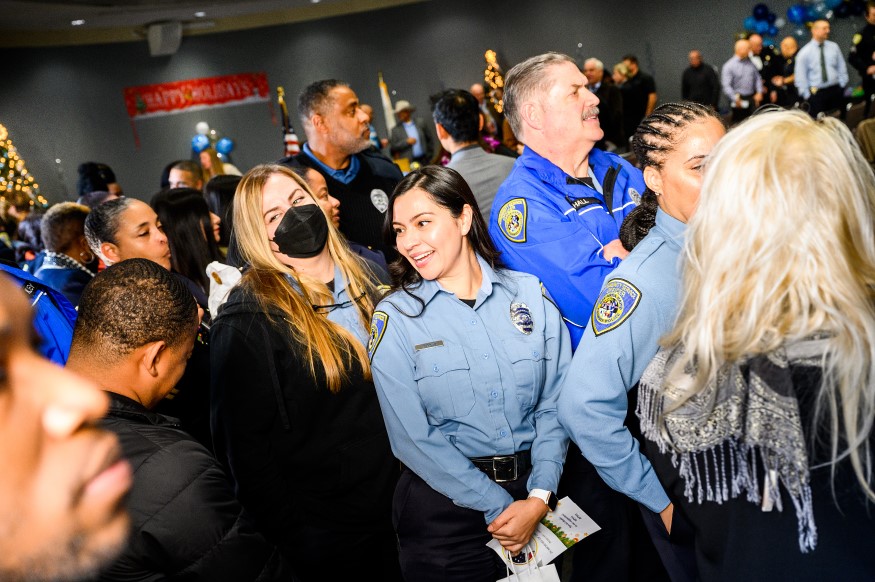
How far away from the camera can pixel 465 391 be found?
178 centimetres

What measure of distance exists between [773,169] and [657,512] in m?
0.95

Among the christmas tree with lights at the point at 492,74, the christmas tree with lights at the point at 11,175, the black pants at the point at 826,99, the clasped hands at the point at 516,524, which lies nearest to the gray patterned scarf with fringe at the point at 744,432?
the clasped hands at the point at 516,524

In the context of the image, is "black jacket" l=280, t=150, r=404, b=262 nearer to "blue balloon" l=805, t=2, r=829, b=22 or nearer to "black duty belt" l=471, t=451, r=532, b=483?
"black duty belt" l=471, t=451, r=532, b=483

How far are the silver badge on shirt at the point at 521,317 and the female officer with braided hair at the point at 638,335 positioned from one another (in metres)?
0.24

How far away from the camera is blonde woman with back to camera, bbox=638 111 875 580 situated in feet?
3.39

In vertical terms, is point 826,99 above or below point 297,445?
above

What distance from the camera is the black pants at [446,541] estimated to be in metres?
1.77

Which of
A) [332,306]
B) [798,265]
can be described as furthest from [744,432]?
[332,306]

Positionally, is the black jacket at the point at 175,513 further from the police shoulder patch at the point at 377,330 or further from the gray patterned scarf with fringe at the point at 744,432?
the gray patterned scarf with fringe at the point at 744,432

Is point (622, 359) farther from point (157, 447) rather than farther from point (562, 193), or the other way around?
point (157, 447)

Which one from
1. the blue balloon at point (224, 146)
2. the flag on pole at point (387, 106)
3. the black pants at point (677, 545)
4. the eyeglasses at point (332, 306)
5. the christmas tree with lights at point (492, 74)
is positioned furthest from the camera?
the flag on pole at point (387, 106)

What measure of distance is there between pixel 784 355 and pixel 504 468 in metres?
0.92

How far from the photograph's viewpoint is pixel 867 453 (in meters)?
1.03

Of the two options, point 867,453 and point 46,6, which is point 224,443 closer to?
point 867,453
